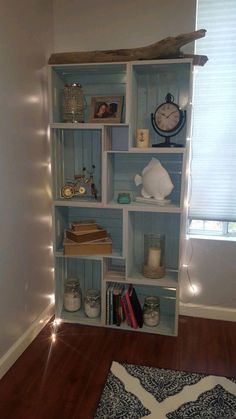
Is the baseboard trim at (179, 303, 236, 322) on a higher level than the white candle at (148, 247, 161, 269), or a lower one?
lower

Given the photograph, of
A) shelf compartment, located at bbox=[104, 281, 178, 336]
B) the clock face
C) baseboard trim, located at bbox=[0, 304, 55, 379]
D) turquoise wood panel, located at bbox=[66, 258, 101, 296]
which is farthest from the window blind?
baseboard trim, located at bbox=[0, 304, 55, 379]

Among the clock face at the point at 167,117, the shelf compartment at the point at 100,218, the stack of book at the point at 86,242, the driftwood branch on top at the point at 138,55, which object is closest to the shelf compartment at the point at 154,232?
the shelf compartment at the point at 100,218

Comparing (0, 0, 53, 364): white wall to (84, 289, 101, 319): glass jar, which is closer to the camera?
(0, 0, 53, 364): white wall

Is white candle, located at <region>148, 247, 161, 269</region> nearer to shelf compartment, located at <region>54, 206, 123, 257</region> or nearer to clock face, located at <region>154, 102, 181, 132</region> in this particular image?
shelf compartment, located at <region>54, 206, 123, 257</region>

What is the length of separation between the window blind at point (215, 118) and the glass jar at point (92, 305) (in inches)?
37.2

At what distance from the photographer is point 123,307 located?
2.38 metres

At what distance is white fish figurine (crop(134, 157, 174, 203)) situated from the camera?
218 centimetres

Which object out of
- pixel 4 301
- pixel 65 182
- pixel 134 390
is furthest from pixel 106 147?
pixel 134 390

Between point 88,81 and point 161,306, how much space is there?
69.5 inches

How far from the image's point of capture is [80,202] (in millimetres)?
2275

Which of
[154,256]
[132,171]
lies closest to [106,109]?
[132,171]

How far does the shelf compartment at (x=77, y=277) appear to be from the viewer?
248cm

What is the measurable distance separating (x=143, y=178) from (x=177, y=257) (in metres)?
0.66

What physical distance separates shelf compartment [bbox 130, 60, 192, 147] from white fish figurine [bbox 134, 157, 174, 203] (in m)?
0.20
